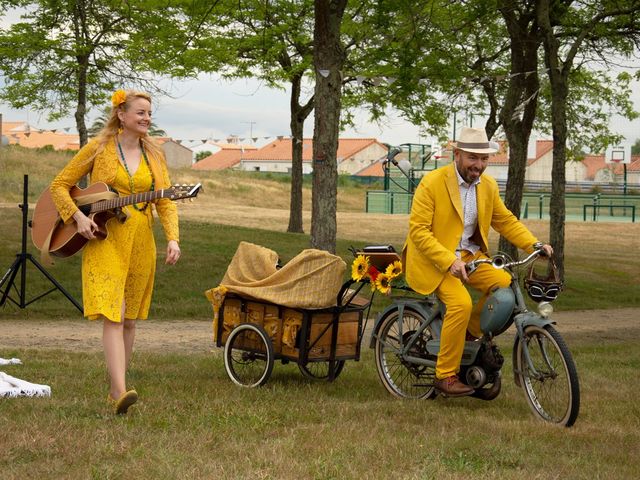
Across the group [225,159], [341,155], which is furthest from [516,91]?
[225,159]

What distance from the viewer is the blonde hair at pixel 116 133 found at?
7.10 metres

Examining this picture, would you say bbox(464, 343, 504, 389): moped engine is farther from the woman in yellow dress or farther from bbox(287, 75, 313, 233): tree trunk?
bbox(287, 75, 313, 233): tree trunk

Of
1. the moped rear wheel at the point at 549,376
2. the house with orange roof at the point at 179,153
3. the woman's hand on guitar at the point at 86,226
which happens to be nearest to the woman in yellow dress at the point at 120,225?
the woman's hand on guitar at the point at 86,226

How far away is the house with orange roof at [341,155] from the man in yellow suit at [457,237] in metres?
101

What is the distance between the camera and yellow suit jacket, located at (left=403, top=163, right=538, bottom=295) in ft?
24.0

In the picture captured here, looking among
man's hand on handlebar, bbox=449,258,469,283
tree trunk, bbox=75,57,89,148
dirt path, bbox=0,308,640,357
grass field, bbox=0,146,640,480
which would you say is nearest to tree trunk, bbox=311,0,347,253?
dirt path, bbox=0,308,640,357

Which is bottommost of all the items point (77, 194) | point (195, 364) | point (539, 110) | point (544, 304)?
point (195, 364)

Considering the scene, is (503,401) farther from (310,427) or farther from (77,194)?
(77,194)

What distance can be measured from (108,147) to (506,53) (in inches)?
868

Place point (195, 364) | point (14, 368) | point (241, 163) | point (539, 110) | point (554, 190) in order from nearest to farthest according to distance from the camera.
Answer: point (14, 368), point (195, 364), point (554, 190), point (539, 110), point (241, 163)

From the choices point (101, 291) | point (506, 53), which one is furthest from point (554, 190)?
point (101, 291)

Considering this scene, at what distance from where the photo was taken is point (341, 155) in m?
115

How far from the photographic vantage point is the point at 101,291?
22.7 ft

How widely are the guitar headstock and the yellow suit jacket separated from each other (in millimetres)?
1479
